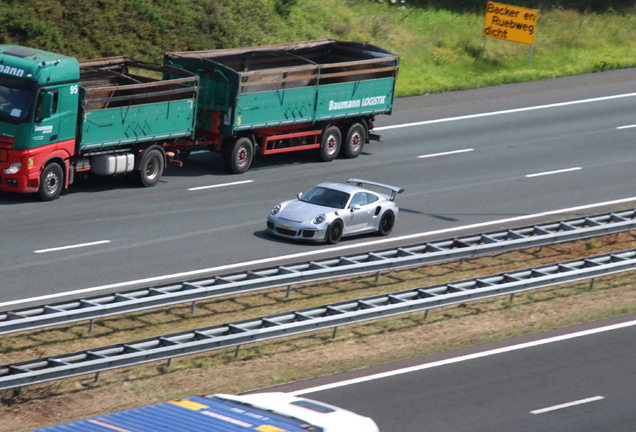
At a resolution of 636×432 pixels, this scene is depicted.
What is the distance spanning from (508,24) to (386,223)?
19587mm

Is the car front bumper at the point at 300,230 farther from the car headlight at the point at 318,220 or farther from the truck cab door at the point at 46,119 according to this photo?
the truck cab door at the point at 46,119

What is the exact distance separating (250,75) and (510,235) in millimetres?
8217

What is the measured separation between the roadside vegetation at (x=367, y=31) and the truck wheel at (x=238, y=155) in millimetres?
9090

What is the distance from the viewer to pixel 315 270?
52.0ft

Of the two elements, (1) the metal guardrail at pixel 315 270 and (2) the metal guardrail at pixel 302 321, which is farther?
(1) the metal guardrail at pixel 315 270

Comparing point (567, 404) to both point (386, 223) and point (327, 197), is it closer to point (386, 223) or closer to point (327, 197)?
Result: point (386, 223)

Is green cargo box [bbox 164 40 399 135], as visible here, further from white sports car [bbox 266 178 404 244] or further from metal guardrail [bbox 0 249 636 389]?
metal guardrail [bbox 0 249 636 389]

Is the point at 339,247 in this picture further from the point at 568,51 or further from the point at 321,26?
the point at 568,51

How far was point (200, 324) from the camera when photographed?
14.7m

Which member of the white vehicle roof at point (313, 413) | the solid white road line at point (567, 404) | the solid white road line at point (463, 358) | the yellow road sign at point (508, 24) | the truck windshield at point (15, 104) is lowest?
the solid white road line at point (463, 358)

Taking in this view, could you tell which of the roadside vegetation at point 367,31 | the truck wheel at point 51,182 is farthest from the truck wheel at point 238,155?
the roadside vegetation at point 367,31

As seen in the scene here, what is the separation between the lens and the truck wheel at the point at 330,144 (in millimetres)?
25911

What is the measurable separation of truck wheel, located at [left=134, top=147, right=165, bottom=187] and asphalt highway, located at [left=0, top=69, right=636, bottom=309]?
0.95ft

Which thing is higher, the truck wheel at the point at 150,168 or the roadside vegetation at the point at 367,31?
the roadside vegetation at the point at 367,31
